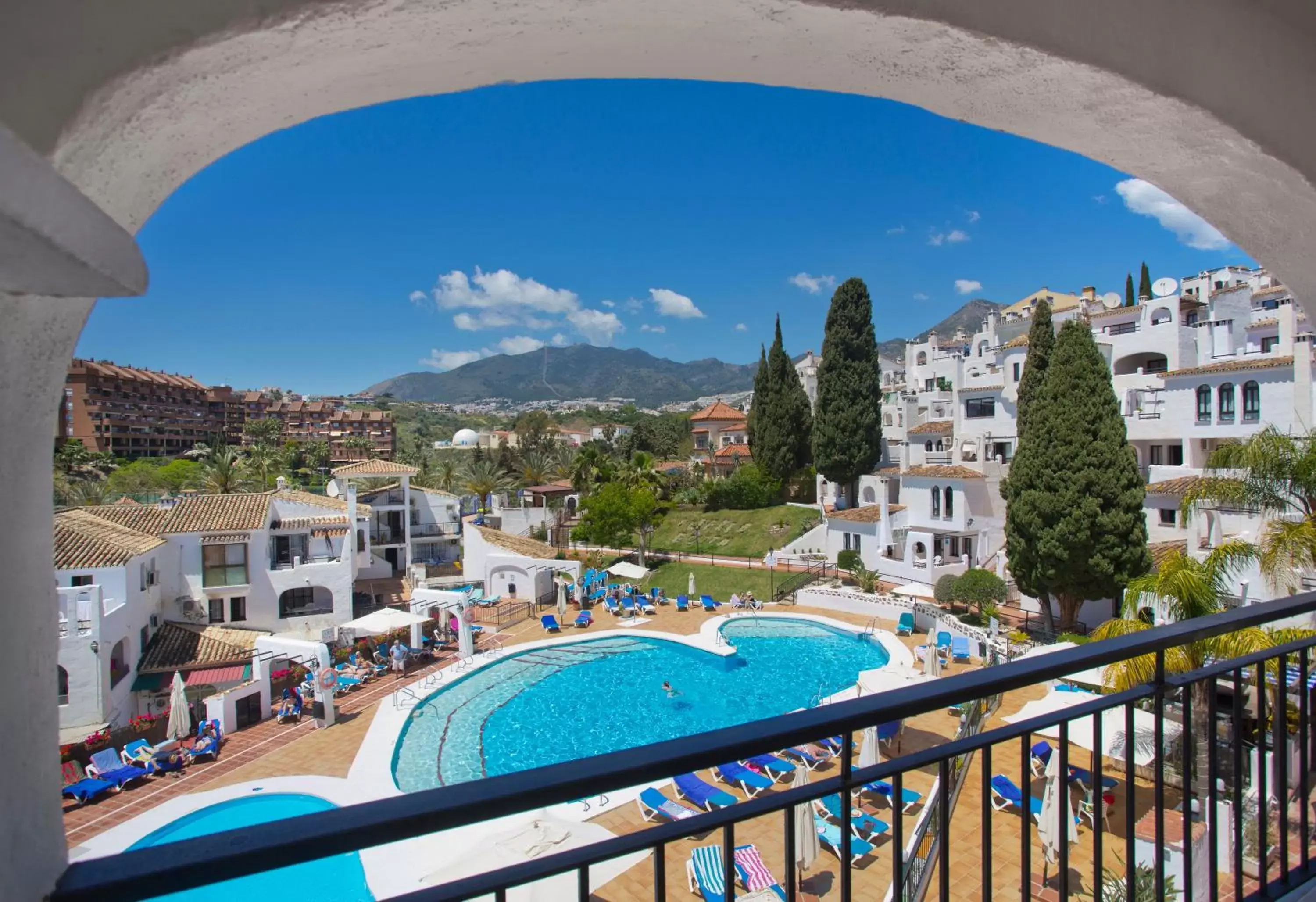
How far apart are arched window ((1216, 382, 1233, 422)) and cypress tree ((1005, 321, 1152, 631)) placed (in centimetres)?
550

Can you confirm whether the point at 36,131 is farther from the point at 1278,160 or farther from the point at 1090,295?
the point at 1090,295

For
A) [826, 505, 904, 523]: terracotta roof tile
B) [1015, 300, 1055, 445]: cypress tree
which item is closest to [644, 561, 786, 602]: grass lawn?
[826, 505, 904, 523]: terracotta roof tile

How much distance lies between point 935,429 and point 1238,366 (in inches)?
428

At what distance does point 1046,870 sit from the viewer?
21.7ft

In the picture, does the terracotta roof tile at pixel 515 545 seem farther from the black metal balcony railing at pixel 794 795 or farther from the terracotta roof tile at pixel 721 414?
the terracotta roof tile at pixel 721 414

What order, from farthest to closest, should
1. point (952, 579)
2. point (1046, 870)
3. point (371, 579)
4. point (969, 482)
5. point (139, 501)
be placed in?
point (139, 501) → point (371, 579) → point (969, 482) → point (952, 579) → point (1046, 870)

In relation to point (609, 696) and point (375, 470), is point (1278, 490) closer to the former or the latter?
point (609, 696)

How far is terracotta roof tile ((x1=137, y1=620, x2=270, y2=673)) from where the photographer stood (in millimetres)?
16300

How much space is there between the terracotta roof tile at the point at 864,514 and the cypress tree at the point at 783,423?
899 cm

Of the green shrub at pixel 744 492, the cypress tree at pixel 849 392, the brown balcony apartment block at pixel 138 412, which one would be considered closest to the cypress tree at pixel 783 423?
the green shrub at pixel 744 492

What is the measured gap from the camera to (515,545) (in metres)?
25.9

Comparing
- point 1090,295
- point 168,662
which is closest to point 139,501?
point 168,662

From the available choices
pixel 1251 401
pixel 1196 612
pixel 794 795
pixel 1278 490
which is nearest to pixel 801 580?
pixel 1251 401

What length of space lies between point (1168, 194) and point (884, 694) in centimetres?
171
